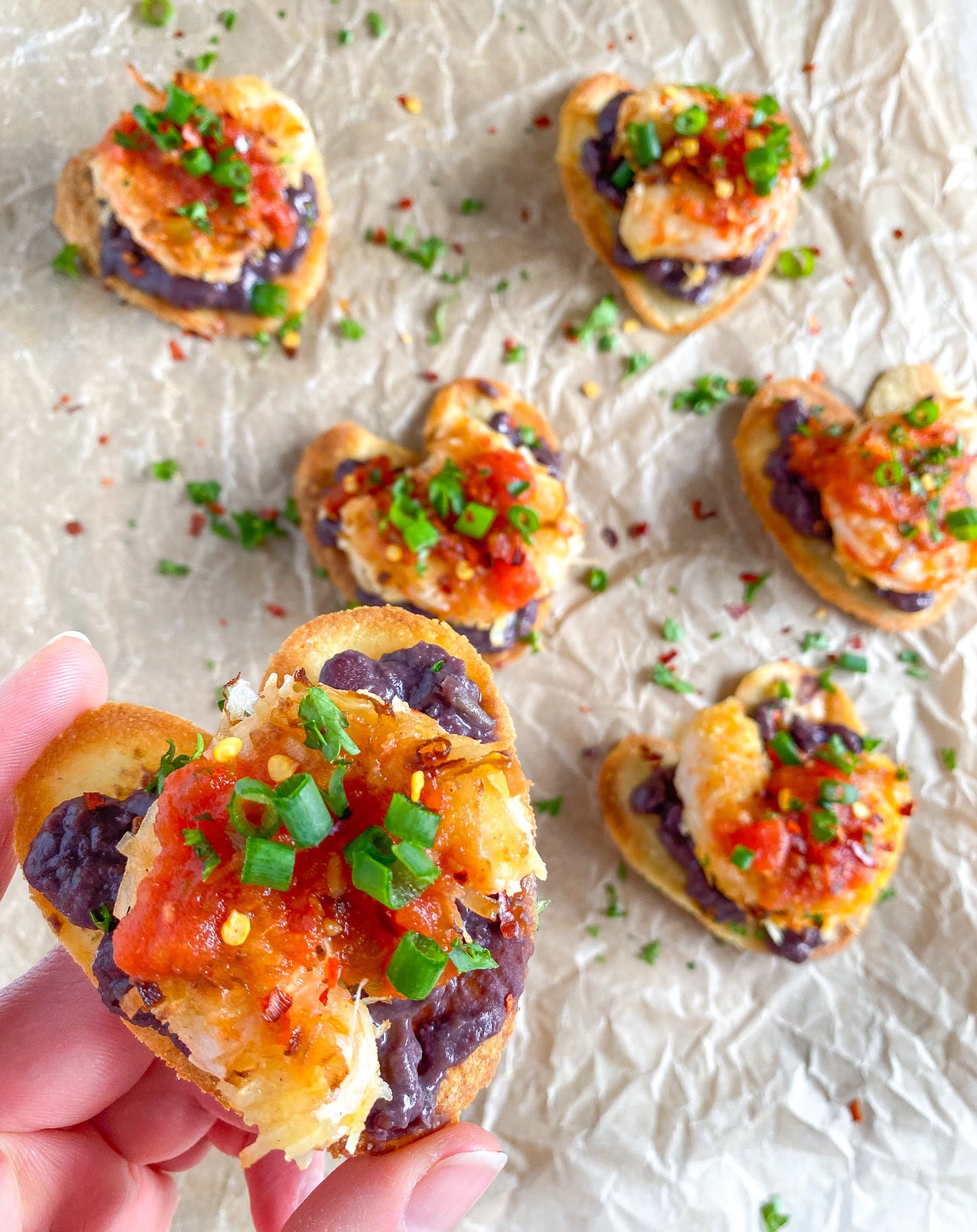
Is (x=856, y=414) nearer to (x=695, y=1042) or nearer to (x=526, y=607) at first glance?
(x=526, y=607)

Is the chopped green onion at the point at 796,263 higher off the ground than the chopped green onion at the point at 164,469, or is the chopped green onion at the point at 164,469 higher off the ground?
the chopped green onion at the point at 796,263

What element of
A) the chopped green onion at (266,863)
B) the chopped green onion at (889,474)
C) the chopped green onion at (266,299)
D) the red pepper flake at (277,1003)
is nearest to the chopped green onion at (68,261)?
the chopped green onion at (266,299)

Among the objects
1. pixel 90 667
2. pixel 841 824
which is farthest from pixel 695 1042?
pixel 90 667

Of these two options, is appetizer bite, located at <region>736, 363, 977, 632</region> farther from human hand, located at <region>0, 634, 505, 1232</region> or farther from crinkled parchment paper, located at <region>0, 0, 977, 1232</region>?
human hand, located at <region>0, 634, 505, 1232</region>

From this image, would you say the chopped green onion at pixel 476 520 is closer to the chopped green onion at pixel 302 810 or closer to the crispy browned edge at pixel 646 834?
the crispy browned edge at pixel 646 834

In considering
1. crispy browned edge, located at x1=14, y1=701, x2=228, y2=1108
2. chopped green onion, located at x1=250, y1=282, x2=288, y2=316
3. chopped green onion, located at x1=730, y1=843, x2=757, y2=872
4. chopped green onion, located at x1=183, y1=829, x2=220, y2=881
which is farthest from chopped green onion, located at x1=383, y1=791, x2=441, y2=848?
chopped green onion, located at x1=250, y1=282, x2=288, y2=316

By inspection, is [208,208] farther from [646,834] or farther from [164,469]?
[646,834]
